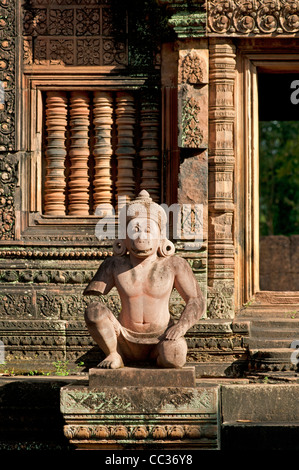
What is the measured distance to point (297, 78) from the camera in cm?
1077

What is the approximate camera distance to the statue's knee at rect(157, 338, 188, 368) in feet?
21.8

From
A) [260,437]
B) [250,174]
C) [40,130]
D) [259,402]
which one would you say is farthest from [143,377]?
[40,130]

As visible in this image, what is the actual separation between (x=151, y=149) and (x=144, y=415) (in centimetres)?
410

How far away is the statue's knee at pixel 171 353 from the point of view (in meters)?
6.64

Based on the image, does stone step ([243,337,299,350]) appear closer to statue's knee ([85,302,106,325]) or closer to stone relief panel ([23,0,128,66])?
statue's knee ([85,302,106,325])

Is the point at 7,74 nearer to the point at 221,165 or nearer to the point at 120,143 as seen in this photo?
the point at 120,143

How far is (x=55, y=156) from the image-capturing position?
32.7ft

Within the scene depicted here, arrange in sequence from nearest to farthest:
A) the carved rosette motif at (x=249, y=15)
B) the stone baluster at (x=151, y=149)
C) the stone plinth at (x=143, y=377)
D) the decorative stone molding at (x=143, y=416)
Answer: the decorative stone molding at (x=143, y=416) < the stone plinth at (x=143, y=377) < the carved rosette motif at (x=249, y=15) < the stone baluster at (x=151, y=149)

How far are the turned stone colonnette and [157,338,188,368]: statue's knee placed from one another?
67 mm

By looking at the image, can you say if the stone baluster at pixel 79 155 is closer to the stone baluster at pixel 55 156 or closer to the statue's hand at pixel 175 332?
the stone baluster at pixel 55 156

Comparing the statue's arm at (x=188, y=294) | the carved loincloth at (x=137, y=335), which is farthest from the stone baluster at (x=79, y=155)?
the carved loincloth at (x=137, y=335)

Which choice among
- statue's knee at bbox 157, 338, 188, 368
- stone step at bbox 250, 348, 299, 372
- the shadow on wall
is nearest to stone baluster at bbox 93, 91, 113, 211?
stone step at bbox 250, 348, 299, 372

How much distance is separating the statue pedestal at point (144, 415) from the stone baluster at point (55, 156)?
3.72 metres

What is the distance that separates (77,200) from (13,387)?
289cm
